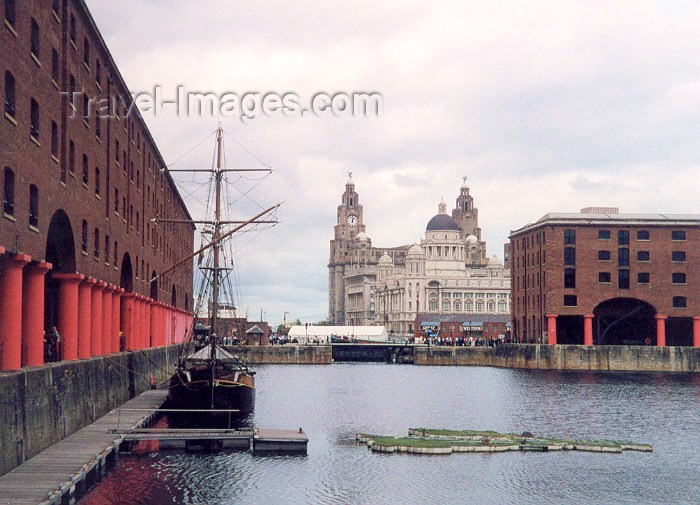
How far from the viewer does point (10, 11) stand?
115ft

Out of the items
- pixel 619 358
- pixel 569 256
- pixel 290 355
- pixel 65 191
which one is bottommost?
pixel 290 355

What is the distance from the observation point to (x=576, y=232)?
124750 mm

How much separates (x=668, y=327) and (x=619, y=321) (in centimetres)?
632

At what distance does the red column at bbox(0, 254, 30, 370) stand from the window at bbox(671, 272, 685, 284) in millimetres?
101882

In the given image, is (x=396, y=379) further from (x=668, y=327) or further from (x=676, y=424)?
(x=676, y=424)

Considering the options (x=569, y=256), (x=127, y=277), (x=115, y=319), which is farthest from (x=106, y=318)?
(x=569, y=256)

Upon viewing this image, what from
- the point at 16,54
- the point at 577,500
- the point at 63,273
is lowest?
the point at 577,500

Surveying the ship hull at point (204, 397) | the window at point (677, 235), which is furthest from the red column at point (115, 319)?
the window at point (677, 235)

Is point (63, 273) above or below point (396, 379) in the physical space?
above

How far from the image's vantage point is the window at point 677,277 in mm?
123812

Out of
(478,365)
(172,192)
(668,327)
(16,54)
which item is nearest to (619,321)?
(668,327)

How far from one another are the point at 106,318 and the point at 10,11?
23.7 meters

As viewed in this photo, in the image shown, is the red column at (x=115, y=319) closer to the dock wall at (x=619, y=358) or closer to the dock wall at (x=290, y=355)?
the dock wall at (x=619, y=358)

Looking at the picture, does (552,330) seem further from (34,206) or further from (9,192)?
(9,192)
